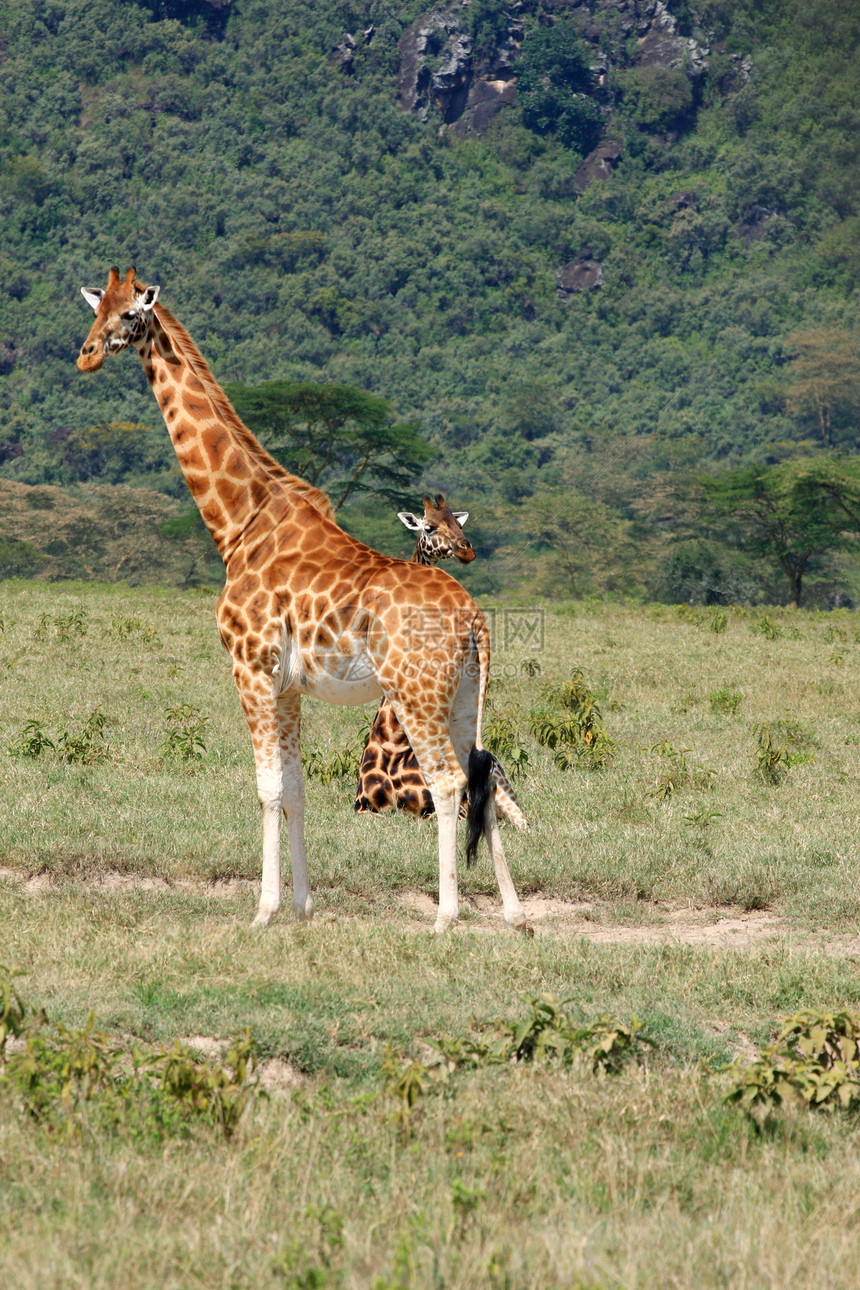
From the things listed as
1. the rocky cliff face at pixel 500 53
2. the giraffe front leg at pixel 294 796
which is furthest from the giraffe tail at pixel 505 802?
the rocky cliff face at pixel 500 53

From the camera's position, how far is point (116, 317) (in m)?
6.75

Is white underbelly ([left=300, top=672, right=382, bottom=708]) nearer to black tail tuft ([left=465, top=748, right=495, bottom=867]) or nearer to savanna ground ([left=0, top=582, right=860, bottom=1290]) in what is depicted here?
black tail tuft ([left=465, top=748, right=495, bottom=867])

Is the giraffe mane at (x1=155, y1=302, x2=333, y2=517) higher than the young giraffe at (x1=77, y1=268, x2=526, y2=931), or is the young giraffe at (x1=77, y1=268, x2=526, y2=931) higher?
the giraffe mane at (x1=155, y1=302, x2=333, y2=517)

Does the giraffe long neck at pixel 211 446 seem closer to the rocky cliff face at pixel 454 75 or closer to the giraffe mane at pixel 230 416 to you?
the giraffe mane at pixel 230 416

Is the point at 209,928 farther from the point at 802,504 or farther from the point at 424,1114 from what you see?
the point at 802,504

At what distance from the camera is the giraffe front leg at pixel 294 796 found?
6340mm

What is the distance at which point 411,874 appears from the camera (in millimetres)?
7059

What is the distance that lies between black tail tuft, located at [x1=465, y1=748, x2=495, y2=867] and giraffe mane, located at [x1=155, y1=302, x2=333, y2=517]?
63.8 inches

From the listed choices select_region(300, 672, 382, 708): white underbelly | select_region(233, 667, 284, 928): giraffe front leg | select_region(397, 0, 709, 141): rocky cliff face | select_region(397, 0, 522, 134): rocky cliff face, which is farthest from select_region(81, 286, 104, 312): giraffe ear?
select_region(397, 0, 709, 141): rocky cliff face

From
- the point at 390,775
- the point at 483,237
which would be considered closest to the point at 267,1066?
the point at 390,775

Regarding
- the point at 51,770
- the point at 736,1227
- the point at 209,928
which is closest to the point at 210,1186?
the point at 736,1227

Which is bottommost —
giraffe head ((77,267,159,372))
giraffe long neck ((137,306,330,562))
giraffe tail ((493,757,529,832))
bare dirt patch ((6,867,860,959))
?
bare dirt patch ((6,867,860,959))

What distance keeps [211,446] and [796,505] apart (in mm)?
34072

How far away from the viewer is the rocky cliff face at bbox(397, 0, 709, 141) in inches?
4407
